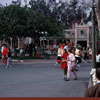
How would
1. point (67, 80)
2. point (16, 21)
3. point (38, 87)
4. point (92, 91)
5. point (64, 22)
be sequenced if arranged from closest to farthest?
point (92, 91) < point (38, 87) < point (67, 80) < point (16, 21) < point (64, 22)

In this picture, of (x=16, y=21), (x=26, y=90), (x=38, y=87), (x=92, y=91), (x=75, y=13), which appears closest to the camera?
(x=92, y=91)

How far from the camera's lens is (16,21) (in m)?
33.4

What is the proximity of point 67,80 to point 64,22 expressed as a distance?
53649 millimetres

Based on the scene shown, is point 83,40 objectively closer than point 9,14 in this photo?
No

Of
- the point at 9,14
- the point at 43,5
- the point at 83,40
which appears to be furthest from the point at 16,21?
the point at 83,40

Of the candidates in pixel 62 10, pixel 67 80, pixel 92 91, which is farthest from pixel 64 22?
pixel 92 91

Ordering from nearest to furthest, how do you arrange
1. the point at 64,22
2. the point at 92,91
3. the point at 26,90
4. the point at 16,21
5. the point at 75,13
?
1. the point at 92,91
2. the point at 26,90
3. the point at 16,21
4. the point at 75,13
5. the point at 64,22

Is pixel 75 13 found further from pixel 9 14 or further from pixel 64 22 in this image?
pixel 9 14

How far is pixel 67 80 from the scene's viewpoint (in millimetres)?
13398

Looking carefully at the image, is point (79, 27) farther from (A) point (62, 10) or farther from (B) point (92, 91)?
(B) point (92, 91)

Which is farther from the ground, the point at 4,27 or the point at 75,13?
the point at 75,13

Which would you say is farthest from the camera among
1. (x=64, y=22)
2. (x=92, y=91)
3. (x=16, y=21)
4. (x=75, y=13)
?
(x=64, y=22)

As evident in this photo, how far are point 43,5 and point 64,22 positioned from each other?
7427mm

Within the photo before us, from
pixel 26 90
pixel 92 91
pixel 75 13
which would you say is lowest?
pixel 26 90
